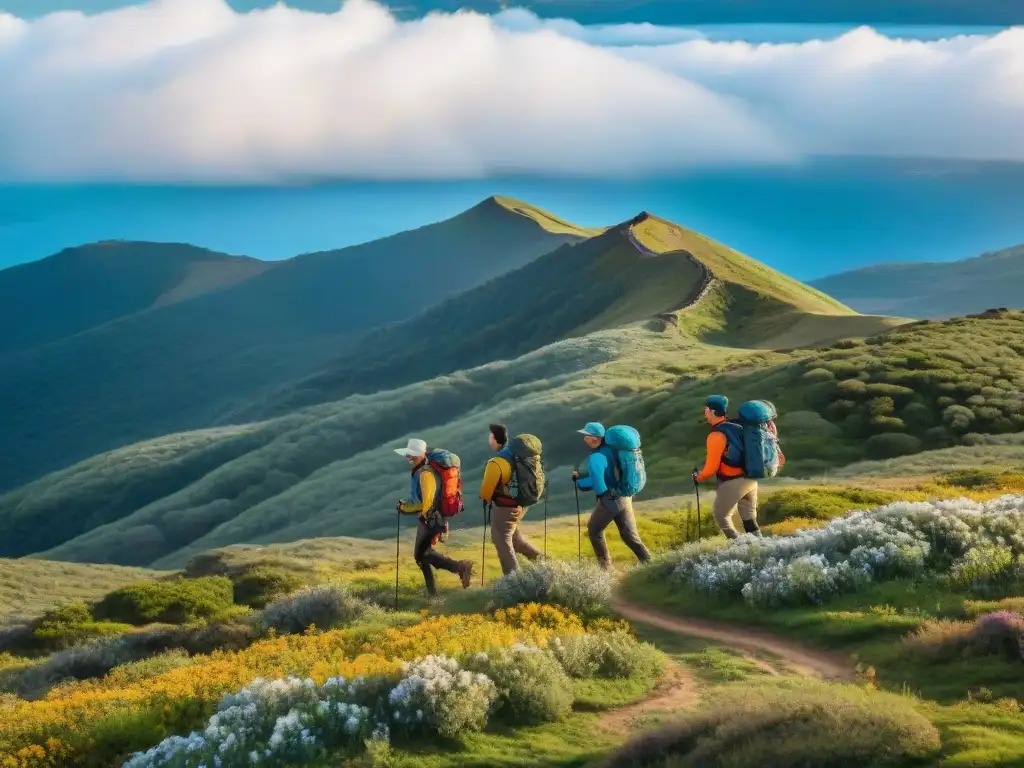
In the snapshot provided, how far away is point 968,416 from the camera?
58.4m

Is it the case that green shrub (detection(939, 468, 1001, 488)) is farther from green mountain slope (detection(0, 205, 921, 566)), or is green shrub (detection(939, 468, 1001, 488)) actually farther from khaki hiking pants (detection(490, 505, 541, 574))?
khaki hiking pants (detection(490, 505, 541, 574))

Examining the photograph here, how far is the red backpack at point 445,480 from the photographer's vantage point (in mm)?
21125

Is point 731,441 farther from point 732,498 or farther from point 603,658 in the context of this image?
point 603,658

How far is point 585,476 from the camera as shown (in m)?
21.9

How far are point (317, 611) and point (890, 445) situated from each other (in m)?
41.4

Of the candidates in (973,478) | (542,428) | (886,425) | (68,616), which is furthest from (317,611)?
(542,428)

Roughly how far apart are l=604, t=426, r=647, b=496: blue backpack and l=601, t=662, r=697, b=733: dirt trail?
6.30 metres

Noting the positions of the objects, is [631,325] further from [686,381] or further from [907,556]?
[907,556]

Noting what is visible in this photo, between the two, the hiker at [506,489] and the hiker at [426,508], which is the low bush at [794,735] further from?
the hiker at [426,508]

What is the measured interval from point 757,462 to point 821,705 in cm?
1099

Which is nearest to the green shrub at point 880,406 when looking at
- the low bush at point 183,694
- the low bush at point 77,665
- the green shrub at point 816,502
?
the green shrub at point 816,502

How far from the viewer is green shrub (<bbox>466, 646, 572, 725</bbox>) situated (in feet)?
42.3

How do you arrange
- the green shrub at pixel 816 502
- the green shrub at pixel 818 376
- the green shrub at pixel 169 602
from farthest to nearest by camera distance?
1. the green shrub at pixel 818 376
2. the green shrub at pixel 816 502
3. the green shrub at pixel 169 602

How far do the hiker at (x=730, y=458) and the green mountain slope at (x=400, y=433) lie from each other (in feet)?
101
